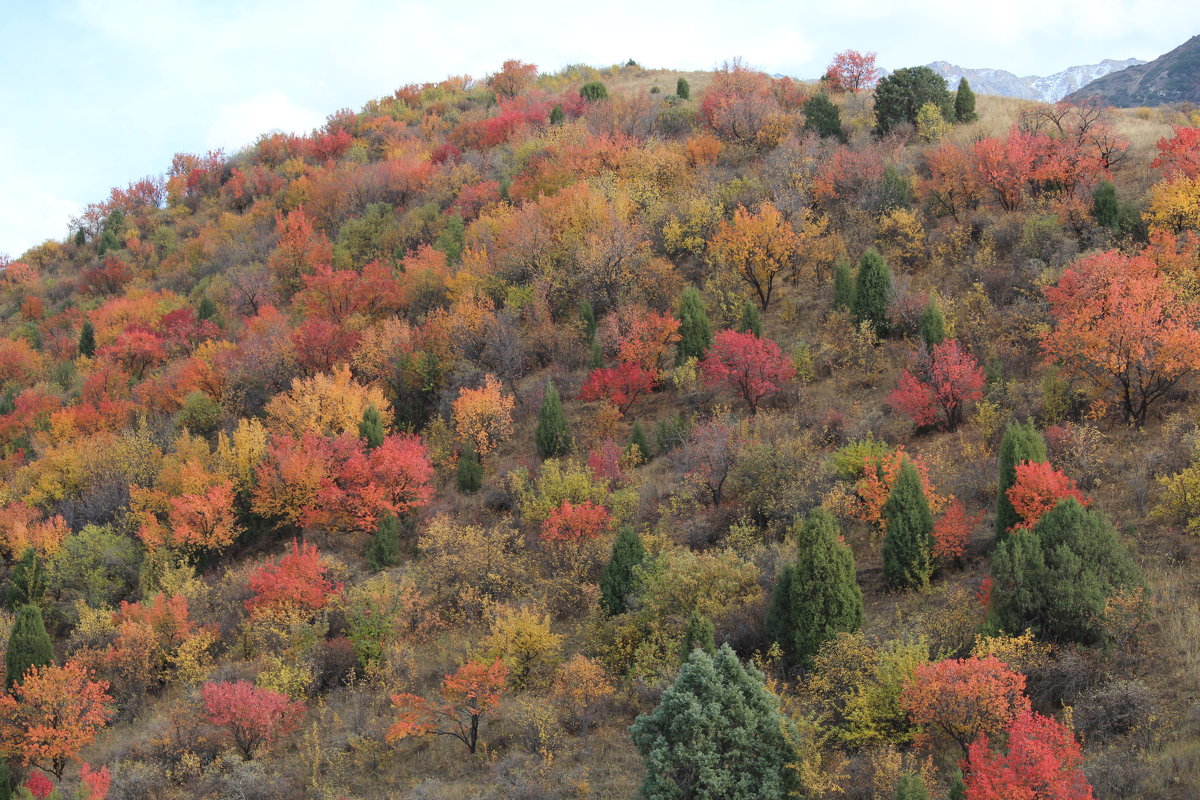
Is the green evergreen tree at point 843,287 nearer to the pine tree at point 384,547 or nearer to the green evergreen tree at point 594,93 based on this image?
the pine tree at point 384,547

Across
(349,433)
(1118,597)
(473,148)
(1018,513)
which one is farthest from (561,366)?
(473,148)

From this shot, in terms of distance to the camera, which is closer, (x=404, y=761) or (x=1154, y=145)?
(x=404, y=761)

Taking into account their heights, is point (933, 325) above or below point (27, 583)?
above

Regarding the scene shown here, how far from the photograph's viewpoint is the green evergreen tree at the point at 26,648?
35156 millimetres

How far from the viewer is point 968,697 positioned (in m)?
20.3

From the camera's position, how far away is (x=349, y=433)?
4666 cm

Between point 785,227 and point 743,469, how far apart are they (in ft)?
66.3

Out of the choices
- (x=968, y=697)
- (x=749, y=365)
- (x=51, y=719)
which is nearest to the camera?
(x=968, y=697)

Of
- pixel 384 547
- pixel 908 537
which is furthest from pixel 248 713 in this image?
pixel 908 537

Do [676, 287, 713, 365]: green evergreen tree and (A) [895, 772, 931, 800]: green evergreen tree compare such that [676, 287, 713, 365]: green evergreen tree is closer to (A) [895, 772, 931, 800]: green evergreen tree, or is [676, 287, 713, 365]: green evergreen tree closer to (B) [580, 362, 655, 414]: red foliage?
(B) [580, 362, 655, 414]: red foliage

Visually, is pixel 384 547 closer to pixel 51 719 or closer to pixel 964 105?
pixel 51 719

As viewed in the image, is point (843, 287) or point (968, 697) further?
point (843, 287)

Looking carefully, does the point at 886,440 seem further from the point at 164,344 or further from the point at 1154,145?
the point at 164,344

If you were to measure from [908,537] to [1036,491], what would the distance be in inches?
170
